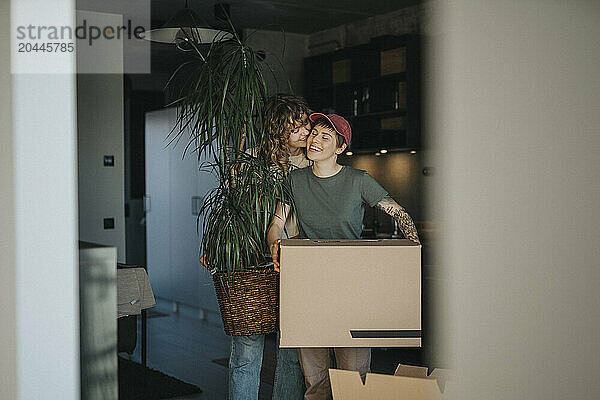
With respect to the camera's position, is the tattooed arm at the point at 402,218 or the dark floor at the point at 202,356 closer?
the tattooed arm at the point at 402,218

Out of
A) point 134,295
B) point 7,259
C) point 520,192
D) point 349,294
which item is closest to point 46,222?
point 7,259

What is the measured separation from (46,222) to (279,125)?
4.43ft

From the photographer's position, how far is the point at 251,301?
95.4 inches

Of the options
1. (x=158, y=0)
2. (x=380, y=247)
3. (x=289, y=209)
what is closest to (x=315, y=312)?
(x=380, y=247)

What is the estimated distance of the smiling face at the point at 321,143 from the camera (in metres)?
2.53

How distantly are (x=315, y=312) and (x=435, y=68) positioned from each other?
0.77m

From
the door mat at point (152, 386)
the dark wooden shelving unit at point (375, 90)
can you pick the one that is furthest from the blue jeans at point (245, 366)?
the dark wooden shelving unit at point (375, 90)

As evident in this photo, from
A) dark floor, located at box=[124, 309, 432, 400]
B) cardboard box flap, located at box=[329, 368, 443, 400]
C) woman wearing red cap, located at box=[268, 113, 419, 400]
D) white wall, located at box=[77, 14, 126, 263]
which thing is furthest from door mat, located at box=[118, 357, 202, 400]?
cardboard box flap, located at box=[329, 368, 443, 400]

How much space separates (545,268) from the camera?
2.04 m

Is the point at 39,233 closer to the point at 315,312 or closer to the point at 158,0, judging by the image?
the point at 315,312

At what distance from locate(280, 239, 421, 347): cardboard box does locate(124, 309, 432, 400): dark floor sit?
186 centimetres

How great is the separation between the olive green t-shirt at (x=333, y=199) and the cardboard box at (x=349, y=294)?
504 millimetres

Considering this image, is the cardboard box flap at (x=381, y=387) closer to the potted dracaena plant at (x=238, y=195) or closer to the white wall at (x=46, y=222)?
the potted dracaena plant at (x=238, y=195)

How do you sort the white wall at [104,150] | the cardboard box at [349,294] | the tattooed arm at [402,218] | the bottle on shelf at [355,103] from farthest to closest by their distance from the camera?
1. the bottle on shelf at [355,103]
2. the white wall at [104,150]
3. the tattooed arm at [402,218]
4. the cardboard box at [349,294]
